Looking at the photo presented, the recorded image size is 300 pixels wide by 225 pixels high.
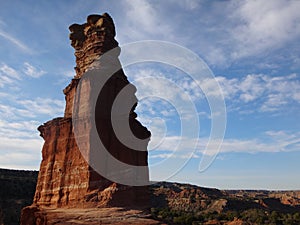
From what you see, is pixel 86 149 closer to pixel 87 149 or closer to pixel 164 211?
pixel 87 149

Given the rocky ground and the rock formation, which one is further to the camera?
the rock formation

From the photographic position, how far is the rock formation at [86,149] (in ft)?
77.8

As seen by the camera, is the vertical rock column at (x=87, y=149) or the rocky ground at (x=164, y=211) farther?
the vertical rock column at (x=87, y=149)

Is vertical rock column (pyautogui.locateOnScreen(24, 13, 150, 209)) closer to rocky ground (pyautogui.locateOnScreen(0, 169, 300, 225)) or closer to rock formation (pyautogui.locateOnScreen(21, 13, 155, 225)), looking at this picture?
rock formation (pyautogui.locateOnScreen(21, 13, 155, 225))

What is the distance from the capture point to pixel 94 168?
78.8 ft

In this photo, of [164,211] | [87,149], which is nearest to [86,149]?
[87,149]

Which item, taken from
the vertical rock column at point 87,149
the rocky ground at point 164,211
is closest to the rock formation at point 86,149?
the vertical rock column at point 87,149

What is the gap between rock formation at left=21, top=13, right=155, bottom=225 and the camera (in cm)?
2370

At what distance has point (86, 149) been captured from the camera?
24484 mm

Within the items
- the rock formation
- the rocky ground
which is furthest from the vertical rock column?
the rocky ground

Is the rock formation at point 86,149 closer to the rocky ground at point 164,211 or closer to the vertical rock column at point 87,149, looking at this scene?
the vertical rock column at point 87,149

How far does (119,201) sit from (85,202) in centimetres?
243

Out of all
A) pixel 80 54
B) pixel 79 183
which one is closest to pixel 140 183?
pixel 79 183

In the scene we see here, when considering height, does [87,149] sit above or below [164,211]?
above
